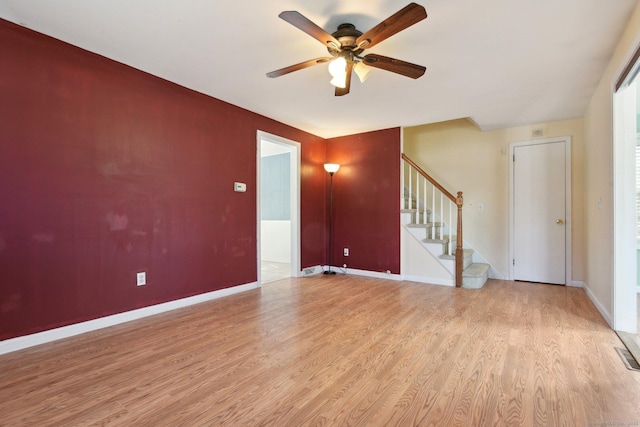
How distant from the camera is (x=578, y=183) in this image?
452cm

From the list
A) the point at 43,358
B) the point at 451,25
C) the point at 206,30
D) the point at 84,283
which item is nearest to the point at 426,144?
the point at 451,25

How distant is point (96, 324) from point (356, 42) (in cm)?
319

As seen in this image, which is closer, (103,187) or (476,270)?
(103,187)

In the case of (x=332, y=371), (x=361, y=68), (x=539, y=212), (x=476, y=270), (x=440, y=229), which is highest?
(x=361, y=68)

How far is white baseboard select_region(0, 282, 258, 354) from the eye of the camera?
2420 mm

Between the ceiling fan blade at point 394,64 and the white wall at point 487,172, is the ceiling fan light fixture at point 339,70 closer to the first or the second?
the ceiling fan blade at point 394,64

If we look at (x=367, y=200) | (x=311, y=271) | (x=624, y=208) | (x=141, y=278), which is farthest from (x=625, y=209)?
(x=141, y=278)

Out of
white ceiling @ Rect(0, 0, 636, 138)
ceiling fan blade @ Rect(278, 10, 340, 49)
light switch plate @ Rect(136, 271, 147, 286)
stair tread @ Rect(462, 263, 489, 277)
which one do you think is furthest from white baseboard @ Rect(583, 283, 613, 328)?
light switch plate @ Rect(136, 271, 147, 286)

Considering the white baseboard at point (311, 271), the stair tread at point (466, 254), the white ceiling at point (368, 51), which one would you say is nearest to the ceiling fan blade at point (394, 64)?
the white ceiling at point (368, 51)

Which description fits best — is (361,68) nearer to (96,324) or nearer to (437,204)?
(96,324)

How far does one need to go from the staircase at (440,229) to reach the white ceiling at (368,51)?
5.04 feet

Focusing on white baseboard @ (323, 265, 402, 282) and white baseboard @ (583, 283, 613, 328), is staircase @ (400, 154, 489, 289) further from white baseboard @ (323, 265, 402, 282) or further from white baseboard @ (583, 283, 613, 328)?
white baseboard @ (583, 283, 613, 328)

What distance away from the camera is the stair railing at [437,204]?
179 inches

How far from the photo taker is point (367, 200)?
5.36m
